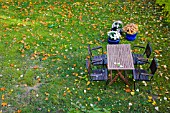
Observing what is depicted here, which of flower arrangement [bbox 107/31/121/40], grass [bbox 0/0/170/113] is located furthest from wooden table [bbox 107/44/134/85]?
flower arrangement [bbox 107/31/121/40]

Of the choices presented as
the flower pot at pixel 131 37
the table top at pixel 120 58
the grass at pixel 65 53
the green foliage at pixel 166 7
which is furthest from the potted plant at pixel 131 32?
the green foliage at pixel 166 7

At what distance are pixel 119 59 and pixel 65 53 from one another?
78.9 inches

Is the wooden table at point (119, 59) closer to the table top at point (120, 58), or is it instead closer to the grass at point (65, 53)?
the table top at point (120, 58)

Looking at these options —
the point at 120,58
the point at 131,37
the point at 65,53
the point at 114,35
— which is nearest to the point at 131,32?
the point at 131,37

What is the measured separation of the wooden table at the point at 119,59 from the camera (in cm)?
600

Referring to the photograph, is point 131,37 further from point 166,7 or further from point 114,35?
point 166,7

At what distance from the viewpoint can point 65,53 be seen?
7.46 meters

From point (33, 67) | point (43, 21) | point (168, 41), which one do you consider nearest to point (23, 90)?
point (33, 67)

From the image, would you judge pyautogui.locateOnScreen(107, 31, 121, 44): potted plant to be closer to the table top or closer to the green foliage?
the table top

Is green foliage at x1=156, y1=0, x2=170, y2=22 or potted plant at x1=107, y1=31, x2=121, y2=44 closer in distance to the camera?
potted plant at x1=107, y1=31, x2=121, y2=44

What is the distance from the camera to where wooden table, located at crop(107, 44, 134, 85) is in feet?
19.7

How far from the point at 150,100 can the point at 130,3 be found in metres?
6.07

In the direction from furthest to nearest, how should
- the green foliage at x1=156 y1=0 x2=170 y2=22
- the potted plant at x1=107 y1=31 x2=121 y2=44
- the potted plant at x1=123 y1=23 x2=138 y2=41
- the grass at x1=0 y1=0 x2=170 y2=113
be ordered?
the green foliage at x1=156 y1=0 x2=170 y2=22 < the potted plant at x1=123 y1=23 x2=138 y2=41 < the potted plant at x1=107 y1=31 x2=121 y2=44 < the grass at x1=0 y1=0 x2=170 y2=113

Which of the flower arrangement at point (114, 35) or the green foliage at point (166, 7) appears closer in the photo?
the flower arrangement at point (114, 35)
